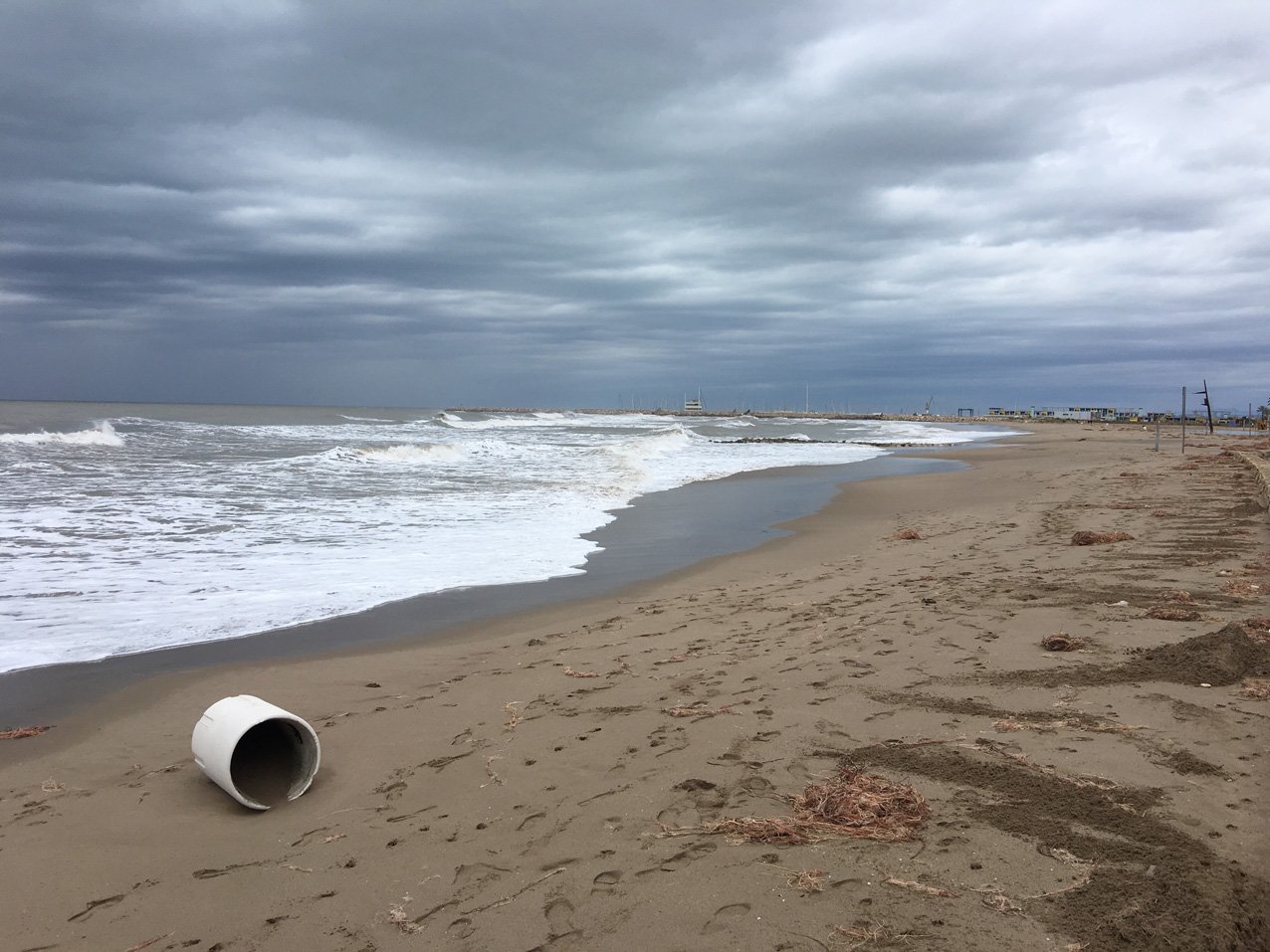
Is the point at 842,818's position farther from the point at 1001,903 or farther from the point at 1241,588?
the point at 1241,588

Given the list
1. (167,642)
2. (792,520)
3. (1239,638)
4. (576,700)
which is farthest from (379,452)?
(1239,638)

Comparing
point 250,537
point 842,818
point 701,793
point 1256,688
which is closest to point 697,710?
point 701,793

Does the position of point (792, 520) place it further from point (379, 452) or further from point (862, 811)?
point (379, 452)

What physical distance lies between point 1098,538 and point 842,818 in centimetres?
788

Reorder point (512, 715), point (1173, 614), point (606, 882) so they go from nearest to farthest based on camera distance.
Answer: point (606, 882) → point (512, 715) → point (1173, 614)

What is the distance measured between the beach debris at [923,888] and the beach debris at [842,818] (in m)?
0.25

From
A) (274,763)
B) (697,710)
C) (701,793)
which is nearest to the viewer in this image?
(701,793)

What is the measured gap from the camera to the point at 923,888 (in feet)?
8.89

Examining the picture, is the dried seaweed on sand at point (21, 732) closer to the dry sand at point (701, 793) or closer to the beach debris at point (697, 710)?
the dry sand at point (701, 793)

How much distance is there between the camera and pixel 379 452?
1118 inches

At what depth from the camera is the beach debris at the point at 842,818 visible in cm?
308

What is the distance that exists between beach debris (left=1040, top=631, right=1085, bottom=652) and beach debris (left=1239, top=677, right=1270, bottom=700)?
98 centimetres

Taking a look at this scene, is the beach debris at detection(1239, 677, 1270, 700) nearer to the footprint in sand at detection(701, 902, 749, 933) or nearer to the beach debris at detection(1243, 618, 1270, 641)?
the beach debris at detection(1243, 618, 1270, 641)

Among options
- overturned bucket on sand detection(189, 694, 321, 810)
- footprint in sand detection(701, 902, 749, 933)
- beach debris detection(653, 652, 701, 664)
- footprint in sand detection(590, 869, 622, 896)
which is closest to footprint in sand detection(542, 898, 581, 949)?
footprint in sand detection(590, 869, 622, 896)
